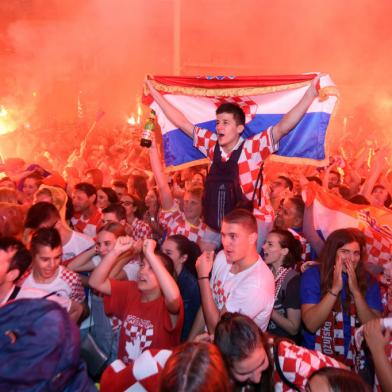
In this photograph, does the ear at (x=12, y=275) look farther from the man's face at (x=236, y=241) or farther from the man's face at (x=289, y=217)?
the man's face at (x=289, y=217)

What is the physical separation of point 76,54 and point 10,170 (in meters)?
8.86

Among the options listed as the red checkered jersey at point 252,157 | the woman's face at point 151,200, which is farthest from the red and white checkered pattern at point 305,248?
the woman's face at point 151,200

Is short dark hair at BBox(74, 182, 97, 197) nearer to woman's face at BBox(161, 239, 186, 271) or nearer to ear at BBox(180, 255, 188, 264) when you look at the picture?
woman's face at BBox(161, 239, 186, 271)

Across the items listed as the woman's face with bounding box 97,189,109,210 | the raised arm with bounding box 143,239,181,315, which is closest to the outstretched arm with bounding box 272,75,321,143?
the raised arm with bounding box 143,239,181,315

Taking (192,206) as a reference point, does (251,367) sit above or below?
above

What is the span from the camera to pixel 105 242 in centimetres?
373

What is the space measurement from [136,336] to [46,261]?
85 centimetres

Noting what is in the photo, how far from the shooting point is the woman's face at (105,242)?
371 cm

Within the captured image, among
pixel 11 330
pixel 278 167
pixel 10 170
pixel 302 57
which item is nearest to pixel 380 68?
pixel 302 57

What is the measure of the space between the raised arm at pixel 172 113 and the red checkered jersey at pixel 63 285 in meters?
1.73

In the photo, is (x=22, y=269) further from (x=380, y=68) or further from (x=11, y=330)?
(x=380, y=68)

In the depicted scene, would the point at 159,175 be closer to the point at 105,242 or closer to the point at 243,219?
the point at 105,242

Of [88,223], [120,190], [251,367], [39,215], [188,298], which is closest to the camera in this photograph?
[251,367]

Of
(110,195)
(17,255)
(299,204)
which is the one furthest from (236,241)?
(110,195)
